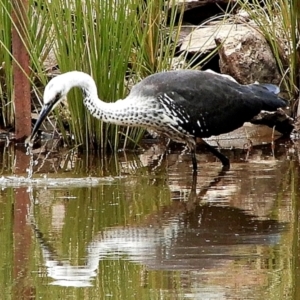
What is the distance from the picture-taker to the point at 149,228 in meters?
6.45

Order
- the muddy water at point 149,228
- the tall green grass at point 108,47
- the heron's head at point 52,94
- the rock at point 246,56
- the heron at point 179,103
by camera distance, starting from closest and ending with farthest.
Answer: the muddy water at point 149,228
the heron's head at point 52,94
the heron at point 179,103
the tall green grass at point 108,47
the rock at point 246,56

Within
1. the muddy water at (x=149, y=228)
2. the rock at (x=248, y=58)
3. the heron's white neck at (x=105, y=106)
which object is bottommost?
the muddy water at (x=149, y=228)

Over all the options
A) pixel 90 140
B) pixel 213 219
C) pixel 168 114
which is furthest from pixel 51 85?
pixel 213 219

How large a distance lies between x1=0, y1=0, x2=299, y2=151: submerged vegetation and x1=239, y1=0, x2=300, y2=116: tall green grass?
1 centimetres

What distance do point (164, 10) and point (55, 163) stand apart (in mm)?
2120

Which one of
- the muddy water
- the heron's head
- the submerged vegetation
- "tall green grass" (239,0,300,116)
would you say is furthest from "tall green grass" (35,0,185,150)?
"tall green grass" (239,0,300,116)

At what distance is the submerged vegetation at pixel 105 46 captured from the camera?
924 centimetres

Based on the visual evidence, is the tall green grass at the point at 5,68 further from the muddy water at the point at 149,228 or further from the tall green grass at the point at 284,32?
the tall green grass at the point at 284,32

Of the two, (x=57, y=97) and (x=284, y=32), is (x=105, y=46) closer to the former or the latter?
(x=57, y=97)

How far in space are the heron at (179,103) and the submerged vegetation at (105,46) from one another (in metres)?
0.74

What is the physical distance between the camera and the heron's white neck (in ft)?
28.0

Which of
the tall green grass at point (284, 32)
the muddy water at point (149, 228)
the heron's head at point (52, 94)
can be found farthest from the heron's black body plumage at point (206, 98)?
the tall green grass at point (284, 32)

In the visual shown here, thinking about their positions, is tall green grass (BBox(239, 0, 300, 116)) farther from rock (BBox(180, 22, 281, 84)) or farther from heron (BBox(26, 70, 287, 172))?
heron (BBox(26, 70, 287, 172))

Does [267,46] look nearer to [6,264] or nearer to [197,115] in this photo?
[197,115]
